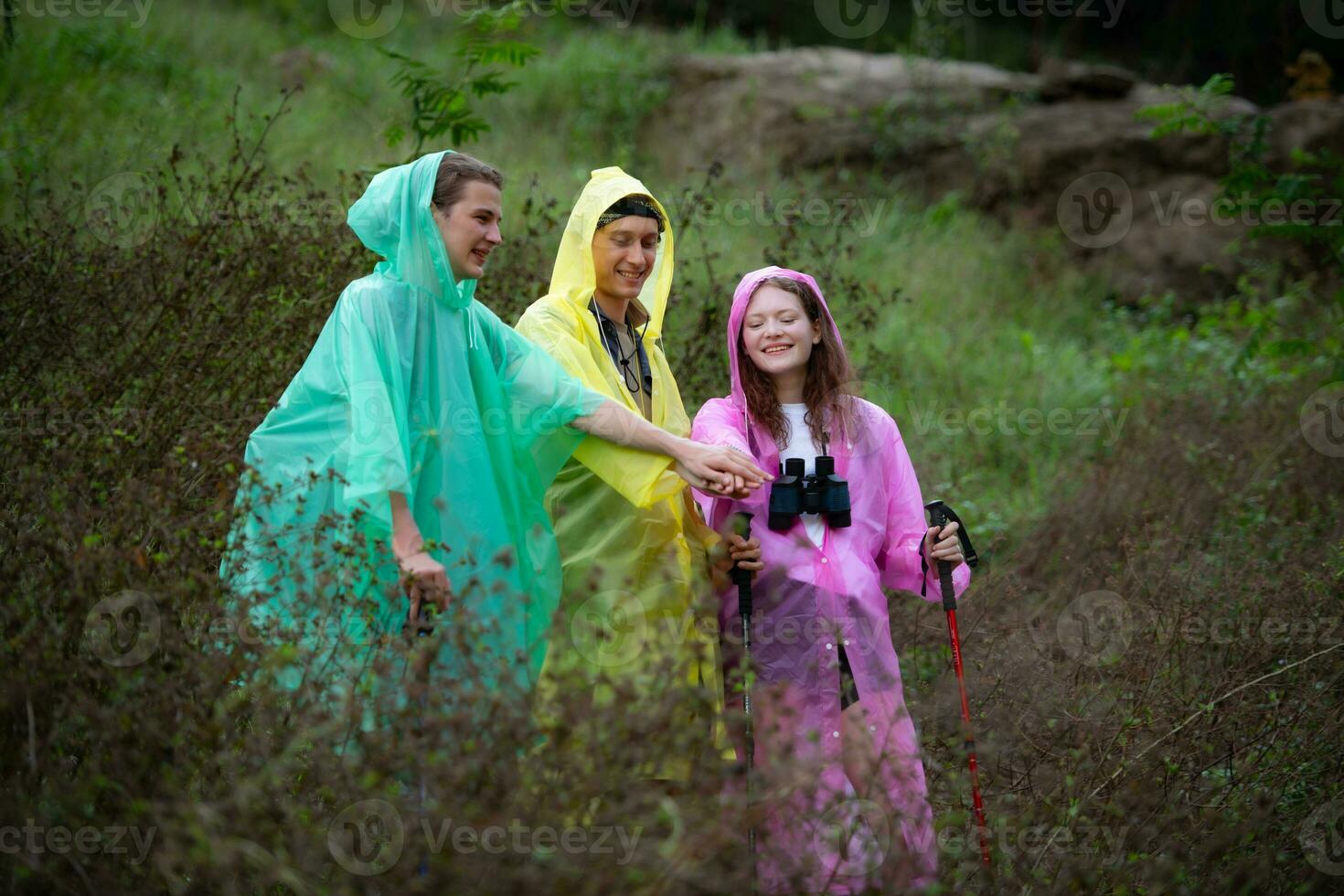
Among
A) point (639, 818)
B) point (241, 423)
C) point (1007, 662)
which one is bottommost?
point (1007, 662)

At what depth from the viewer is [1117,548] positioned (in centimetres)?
623

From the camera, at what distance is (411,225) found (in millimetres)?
3361

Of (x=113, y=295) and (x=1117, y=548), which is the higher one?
(x=113, y=295)

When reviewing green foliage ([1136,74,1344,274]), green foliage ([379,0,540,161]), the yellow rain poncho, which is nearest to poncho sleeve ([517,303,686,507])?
the yellow rain poncho

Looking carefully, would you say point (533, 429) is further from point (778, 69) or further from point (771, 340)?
point (778, 69)

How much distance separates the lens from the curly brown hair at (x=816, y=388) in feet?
13.0

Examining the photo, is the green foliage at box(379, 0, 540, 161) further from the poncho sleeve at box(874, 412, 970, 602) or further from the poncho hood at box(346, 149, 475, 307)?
the poncho sleeve at box(874, 412, 970, 602)

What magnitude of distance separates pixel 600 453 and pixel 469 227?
783 mm

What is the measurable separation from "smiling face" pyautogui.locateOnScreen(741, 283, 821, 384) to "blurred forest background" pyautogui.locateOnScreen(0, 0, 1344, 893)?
1388 mm

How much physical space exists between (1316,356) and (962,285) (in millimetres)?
2812

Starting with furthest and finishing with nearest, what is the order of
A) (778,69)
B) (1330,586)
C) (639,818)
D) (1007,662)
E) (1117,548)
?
(778,69), (1117,548), (1330,586), (1007,662), (639,818)

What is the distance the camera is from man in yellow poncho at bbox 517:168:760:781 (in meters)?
3.49

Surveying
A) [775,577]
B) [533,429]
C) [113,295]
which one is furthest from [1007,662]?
[113,295]

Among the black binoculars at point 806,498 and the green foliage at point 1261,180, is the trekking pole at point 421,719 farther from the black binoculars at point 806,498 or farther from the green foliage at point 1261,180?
the green foliage at point 1261,180
